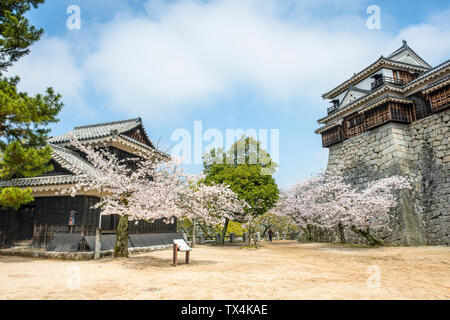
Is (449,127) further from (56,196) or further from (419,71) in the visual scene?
(56,196)

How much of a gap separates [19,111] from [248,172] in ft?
60.3

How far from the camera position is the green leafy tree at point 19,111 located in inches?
426

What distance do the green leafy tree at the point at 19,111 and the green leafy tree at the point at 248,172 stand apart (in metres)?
13.3

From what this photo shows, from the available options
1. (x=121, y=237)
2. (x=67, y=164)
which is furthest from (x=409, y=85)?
(x=67, y=164)

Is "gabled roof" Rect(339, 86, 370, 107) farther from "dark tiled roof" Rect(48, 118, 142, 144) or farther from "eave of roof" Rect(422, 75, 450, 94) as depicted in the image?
"dark tiled roof" Rect(48, 118, 142, 144)

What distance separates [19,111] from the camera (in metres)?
10.6

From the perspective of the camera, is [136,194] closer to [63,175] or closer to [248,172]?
[63,175]

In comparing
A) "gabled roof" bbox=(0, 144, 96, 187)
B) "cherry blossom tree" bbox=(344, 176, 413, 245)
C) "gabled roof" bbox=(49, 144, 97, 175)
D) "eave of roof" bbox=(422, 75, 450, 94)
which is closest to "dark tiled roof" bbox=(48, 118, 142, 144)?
"gabled roof" bbox=(49, 144, 97, 175)

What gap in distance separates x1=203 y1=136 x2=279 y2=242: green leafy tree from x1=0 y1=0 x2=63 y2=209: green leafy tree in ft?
43.6

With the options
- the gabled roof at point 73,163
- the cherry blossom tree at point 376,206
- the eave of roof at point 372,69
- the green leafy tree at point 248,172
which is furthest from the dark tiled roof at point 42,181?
the eave of roof at point 372,69

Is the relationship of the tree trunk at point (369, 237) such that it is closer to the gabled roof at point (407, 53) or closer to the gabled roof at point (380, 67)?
the gabled roof at point (380, 67)

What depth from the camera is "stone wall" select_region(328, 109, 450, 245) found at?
1958 cm
